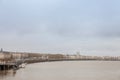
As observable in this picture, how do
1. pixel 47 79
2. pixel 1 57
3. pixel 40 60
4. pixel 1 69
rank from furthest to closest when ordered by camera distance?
pixel 40 60
pixel 1 57
pixel 1 69
pixel 47 79

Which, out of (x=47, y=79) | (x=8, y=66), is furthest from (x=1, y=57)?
(x=47, y=79)

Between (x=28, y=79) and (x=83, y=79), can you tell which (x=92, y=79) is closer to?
(x=83, y=79)

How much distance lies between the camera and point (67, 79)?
55375mm

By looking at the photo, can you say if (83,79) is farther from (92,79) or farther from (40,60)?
(40,60)

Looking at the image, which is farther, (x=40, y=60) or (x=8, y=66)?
(x=40, y=60)

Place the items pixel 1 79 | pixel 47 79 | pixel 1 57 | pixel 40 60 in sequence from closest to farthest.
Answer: pixel 1 79, pixel 47 79, pixel 1 57, pixel 40 60

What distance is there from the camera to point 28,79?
52.4 metres

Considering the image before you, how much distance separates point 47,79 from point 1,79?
757 centimetres

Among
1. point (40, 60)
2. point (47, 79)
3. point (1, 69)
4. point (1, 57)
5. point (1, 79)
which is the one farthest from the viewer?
point (40, 60)

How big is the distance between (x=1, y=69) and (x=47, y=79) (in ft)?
53.9

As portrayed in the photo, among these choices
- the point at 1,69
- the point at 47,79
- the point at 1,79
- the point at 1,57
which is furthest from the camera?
the point at 1,57

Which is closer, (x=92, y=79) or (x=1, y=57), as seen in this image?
(x=92, y=79)

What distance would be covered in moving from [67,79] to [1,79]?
1047 centimetres

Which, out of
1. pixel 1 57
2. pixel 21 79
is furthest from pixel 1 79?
pixel 1 57
